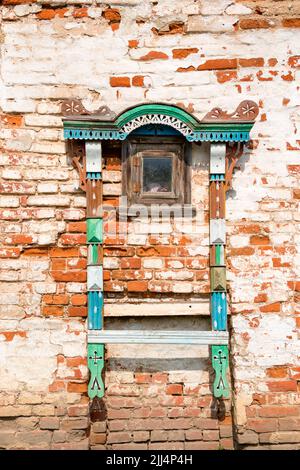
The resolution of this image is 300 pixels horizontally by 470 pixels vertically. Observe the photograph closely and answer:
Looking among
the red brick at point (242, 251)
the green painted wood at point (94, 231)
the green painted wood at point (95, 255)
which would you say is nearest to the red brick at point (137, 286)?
the green painted wood at point (95, 255)

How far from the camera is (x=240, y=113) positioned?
3.25 meters

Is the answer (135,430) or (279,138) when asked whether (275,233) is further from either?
(135,430)

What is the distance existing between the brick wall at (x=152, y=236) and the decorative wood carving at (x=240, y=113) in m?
0.11

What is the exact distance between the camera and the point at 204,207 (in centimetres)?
335

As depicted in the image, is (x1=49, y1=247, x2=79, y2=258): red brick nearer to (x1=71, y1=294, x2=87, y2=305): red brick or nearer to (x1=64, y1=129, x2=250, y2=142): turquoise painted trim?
(x1=71, y1=294, x2=87, y2=305): red brick

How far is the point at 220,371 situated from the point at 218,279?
60cm

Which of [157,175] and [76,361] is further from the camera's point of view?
[157,175]

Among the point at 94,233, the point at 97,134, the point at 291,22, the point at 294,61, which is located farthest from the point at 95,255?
the point at 291,22

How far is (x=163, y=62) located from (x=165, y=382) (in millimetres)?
2168

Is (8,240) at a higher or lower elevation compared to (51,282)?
higher

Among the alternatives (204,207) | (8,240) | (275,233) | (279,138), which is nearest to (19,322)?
(8,240)

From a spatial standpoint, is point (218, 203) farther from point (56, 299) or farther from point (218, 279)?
point (56, 299)

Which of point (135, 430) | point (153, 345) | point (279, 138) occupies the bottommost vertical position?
point (135, 430)

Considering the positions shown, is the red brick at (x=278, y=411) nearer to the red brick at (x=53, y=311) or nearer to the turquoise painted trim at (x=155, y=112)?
the red brick at (x=53, y=311)
